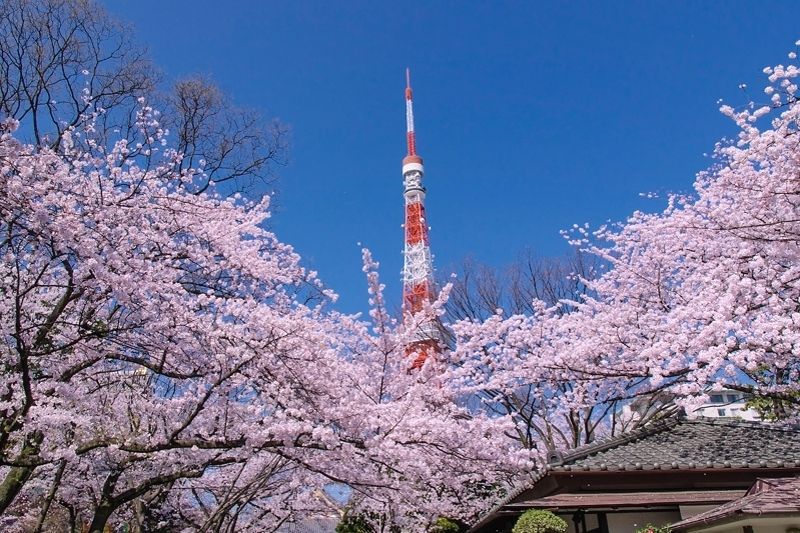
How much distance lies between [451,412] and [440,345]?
163 cm

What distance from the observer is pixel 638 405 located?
12.5 meters

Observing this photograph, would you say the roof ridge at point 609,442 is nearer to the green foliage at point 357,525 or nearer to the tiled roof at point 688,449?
the tiled roof at point 688,449

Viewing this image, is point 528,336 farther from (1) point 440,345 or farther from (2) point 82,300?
→ (2) point 82,300

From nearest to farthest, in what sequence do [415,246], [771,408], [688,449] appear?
[688,449] → [771,408] → [415,246]

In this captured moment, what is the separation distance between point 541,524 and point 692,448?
2.15m

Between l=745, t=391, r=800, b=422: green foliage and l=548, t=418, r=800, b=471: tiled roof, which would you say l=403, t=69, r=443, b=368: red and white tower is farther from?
l=745, t=391, r=800, b=422: green foliage

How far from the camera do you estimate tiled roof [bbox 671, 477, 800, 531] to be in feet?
15.1

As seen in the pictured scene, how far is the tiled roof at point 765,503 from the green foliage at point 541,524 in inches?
50.6

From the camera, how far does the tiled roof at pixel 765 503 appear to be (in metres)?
4.61

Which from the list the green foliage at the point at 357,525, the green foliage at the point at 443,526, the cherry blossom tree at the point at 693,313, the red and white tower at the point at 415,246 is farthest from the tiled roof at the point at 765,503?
the green foliage at the point at 357,525

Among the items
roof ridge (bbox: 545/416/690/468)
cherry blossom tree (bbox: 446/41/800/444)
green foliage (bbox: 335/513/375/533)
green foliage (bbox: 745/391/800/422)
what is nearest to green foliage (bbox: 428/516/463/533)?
green foliage (bbox: 335/513/375/533)

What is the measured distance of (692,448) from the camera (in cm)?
716

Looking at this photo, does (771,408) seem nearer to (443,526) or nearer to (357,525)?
(443,526)

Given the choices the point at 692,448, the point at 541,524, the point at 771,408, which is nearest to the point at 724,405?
the point at 692,448
